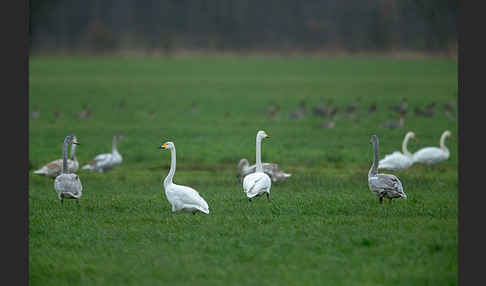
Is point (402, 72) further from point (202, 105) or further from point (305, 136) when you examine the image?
point (305, 136)

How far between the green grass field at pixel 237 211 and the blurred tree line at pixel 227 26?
56.8 meters

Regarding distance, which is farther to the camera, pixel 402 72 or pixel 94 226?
pixel 402 72

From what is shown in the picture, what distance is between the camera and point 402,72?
193ft

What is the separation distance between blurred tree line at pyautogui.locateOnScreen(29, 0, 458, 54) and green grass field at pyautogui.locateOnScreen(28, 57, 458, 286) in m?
56.8

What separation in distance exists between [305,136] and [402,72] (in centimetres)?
3681

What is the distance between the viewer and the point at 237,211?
37.0 ft

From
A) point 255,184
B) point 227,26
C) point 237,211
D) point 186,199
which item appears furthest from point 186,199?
point 227,26

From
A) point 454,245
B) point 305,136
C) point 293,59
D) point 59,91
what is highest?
point 293,59

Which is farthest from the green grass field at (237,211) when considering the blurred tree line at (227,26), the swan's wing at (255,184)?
the blurred tree line at (227,26)

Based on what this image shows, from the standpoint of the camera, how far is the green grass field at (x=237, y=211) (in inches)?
324

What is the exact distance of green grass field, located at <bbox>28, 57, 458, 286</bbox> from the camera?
27.0ft

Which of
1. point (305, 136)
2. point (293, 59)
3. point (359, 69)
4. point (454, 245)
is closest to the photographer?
point (454, 245)

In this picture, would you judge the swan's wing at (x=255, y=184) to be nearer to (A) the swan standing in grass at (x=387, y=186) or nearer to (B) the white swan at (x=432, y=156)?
(A) the swan standing in grass at (x=387, y=186)

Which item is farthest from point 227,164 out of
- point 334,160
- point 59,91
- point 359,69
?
point 359,69
